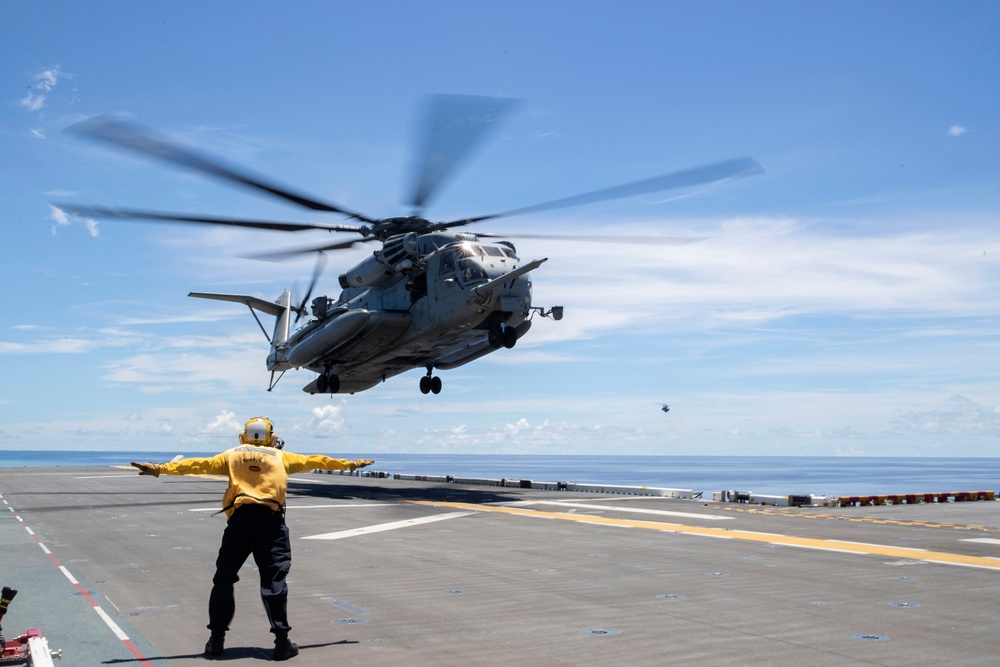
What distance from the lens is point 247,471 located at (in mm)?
7801

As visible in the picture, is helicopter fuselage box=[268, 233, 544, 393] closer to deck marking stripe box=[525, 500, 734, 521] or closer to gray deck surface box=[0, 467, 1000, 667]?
deck marking stripe box=[525, 500, 734, 521]

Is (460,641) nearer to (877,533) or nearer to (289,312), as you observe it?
(877,533)

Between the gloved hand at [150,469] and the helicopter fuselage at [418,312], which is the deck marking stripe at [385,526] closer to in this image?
the helicopter fuselage at [418,312]

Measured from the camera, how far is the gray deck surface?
25.5 ft

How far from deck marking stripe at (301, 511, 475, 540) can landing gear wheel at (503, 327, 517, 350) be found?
19.8ft

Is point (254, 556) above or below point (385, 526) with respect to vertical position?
above

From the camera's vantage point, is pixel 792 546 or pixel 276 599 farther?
pixel 792 546

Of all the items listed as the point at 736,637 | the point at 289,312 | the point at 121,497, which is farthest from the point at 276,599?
the point at 289,312

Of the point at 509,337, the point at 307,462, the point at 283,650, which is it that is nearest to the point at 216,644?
the point at 283,650

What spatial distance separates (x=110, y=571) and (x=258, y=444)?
620cm

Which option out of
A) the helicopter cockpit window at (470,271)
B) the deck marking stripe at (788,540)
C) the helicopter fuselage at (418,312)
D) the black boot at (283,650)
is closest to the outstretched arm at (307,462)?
the black boot at (283,650)

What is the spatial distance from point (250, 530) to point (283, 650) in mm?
1089

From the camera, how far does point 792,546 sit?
51.1 feet

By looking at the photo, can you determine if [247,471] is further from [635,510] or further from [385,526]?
[635,510]
